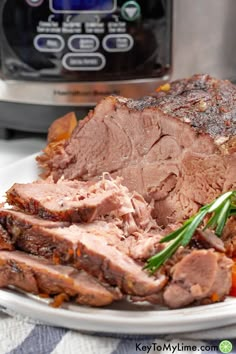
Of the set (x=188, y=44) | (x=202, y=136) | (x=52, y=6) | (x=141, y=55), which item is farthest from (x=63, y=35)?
(x=202, y=136)

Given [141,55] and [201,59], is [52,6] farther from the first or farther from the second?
[201,59]

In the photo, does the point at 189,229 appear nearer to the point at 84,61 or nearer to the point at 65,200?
the point at 65,200

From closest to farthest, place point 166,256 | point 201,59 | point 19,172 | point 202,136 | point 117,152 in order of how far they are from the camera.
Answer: point 166,256, point 202,136, point 117,152, point 19,172, point 201,59

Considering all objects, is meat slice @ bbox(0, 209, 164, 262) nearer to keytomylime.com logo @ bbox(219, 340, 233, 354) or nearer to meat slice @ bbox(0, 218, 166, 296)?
meat slice @ bbox(0, 218, 166, 296)

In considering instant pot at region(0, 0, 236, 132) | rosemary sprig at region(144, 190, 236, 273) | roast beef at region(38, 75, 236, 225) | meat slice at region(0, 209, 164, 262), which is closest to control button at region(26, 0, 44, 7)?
instant pot at region(0, 0, 236, 132)

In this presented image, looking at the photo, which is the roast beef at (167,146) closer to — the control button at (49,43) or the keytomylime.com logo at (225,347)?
the control button at (49,43)

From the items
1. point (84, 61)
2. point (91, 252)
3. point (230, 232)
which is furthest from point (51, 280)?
point (84, 61)
